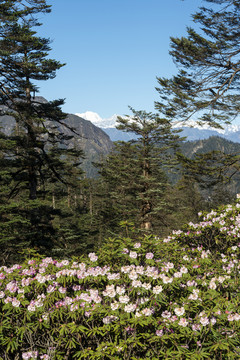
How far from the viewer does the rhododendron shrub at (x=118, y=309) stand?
8.47 feet

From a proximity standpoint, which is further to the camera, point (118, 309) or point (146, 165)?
point (146, 165)

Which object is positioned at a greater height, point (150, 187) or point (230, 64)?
point (230, 64)

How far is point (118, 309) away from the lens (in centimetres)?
277

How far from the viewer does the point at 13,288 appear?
3.04 metres

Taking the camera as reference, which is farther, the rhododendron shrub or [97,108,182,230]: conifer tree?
[97,108,182,230]: conifer tree

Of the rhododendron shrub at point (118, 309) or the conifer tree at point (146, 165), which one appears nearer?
the rhododendron shrub at point (118, 309)

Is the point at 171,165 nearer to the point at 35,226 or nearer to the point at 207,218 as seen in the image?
the point at 35,226

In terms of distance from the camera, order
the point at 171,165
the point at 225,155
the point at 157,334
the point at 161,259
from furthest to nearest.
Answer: the point at 171,165, the point at 225,155, the point at 161,259, the point at 157,334

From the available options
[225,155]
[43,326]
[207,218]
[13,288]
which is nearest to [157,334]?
[43,326]

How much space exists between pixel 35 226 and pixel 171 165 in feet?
34.7

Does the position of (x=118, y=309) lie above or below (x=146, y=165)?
below

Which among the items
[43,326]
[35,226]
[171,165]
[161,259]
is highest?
[171,165]

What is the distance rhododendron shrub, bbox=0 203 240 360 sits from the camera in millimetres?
2582

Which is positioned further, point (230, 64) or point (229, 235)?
point (230, 64)
